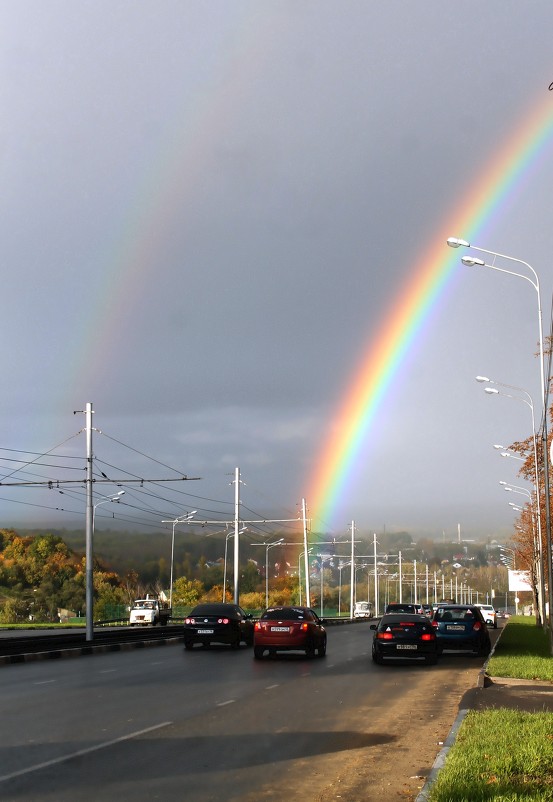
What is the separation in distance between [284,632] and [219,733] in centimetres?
1829

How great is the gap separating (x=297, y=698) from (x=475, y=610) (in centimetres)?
1734

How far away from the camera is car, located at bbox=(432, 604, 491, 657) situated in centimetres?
3369

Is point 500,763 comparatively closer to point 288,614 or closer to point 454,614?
point 288,614

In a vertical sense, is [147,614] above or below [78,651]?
below

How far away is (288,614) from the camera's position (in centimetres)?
3164

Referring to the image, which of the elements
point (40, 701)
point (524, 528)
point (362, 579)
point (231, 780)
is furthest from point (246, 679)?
point (362, 579)

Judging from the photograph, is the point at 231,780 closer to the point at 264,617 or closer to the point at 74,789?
the point at 74,789

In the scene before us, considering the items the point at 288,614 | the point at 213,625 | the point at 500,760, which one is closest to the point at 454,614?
the point at 288,614

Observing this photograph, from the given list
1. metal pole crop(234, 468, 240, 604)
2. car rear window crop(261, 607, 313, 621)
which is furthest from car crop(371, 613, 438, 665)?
metal pole crop(234, 468, 240, 604)

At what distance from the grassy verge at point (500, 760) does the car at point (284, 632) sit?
1728 cm

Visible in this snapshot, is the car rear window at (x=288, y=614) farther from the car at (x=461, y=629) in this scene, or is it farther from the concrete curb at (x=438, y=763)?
the concrete curb at (x=438, y=763)

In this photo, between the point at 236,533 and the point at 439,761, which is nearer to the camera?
the point at 439,761

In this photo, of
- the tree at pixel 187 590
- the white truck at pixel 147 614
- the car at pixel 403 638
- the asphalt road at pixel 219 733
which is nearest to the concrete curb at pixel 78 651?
the asphalt road at pixel 219 733

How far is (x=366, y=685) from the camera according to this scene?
21.5 meters
